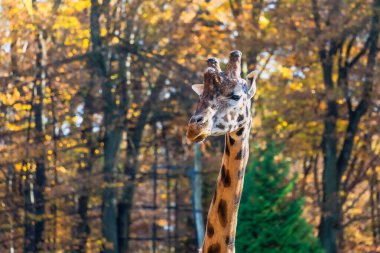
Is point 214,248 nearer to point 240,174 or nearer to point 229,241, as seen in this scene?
point 229,241

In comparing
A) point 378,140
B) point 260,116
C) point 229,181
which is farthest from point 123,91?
point 229,181

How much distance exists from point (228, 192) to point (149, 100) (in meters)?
14.1

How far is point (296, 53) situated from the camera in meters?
18.0

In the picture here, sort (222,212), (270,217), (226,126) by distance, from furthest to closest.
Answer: (270,217), (222,212), (226,126)

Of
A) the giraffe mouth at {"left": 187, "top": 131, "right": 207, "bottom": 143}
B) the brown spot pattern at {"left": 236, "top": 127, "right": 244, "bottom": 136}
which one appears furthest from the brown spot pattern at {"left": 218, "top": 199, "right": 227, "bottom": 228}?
the giraffe mouth at {"left": 187, "top": 131, "right": 207, "bottom": 143}

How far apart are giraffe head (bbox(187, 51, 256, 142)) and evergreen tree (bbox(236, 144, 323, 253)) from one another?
23.1 ft

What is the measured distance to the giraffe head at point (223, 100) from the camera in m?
5.71

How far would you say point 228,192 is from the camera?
6.34 metres

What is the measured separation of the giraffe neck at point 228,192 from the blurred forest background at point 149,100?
1036cm

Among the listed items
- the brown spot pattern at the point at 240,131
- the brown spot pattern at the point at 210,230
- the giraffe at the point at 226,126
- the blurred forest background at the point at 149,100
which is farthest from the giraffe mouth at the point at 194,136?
the blurred forest background at the point at 149,100

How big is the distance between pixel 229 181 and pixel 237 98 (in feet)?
2.13

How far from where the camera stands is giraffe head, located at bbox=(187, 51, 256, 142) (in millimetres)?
5715

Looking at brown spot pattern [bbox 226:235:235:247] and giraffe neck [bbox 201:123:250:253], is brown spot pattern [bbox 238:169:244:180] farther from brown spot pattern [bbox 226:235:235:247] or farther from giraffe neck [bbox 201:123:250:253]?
brown spot pattern [bbox 226:235:235:247]

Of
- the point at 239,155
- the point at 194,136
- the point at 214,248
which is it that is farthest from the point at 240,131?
the point at 194,136
